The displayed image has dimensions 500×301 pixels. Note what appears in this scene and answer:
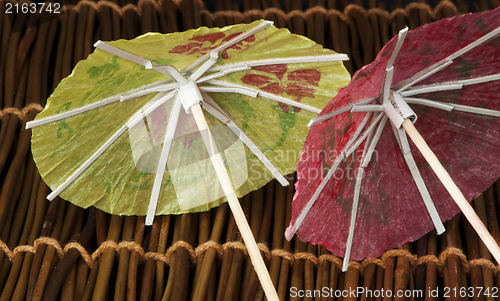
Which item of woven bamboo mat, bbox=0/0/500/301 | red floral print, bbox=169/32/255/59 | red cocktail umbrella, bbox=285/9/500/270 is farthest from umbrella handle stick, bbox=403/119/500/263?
red floral print, bbox=169/32/255/59

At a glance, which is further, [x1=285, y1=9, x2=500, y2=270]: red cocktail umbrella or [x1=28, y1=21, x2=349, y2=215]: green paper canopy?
[x1=28, y1=21, x2=349, y2=215]: green paper canopy

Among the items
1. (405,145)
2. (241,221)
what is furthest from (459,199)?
(241,221)

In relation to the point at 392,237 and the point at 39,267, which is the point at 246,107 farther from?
the point at 39,267

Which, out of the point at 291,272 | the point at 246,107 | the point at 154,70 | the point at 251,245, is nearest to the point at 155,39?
the point at 154,70

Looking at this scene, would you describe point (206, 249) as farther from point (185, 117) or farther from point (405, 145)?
point (405, 145)

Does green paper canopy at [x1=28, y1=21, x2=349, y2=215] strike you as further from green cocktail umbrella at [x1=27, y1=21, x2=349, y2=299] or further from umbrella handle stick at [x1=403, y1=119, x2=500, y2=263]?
umbrella handle stick at [x1=403, y1=119, x2=500, y2=263]
